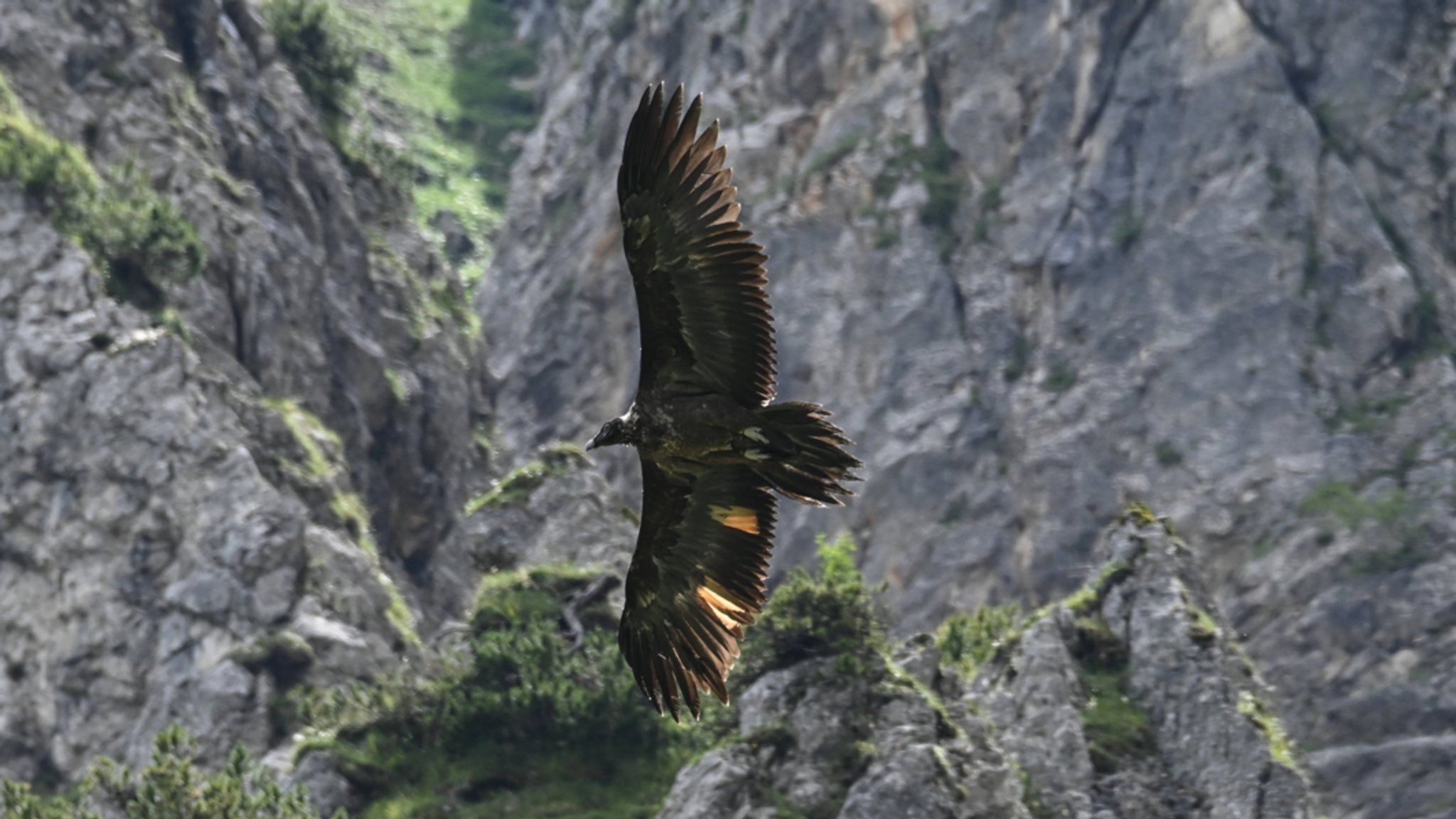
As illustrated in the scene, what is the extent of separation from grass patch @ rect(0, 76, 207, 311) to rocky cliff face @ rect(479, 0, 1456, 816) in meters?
20.9

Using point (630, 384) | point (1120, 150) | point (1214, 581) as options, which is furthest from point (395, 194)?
point (1214, 581)

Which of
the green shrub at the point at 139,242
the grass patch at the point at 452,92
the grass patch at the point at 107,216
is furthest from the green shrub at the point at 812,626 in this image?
the grass patch at the point at 452,92

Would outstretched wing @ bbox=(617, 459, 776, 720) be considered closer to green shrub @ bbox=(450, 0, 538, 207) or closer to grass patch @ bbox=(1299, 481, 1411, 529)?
grass patch @ bbox=(1299, 481, 1411, 529)

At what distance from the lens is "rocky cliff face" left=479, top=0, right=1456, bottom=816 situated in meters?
64.4

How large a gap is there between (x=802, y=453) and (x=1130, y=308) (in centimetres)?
5878

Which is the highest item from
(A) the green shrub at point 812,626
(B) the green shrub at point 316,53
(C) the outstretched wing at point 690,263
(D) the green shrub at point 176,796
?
(B) the green shrub at point 316,53

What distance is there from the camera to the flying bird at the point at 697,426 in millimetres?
17625

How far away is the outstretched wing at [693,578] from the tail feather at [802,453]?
1826 mm

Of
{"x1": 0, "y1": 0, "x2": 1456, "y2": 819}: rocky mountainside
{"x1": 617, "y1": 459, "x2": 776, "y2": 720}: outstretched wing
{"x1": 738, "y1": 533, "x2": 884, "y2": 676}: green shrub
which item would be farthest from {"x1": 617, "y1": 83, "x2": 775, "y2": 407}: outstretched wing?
{"x1": 738, "y1": 533, "x2": 884, "y2": 676}: green shrub

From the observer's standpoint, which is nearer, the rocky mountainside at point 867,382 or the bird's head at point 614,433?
the bird's head at point 614,433

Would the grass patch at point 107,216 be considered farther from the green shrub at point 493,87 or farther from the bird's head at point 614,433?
the green shrub at point 493,87

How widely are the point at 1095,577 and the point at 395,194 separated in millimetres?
47025

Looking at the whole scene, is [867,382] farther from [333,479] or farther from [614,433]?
[614,433]

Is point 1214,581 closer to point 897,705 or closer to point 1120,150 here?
point 1120,150
